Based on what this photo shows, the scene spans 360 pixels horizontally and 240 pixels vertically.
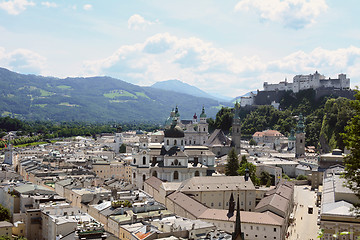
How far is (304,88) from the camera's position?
140m

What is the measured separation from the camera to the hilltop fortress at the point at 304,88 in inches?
5217

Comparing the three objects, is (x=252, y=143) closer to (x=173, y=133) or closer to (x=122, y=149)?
Answer: (x=122, y=149)

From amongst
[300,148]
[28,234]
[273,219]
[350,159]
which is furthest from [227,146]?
[350,159]

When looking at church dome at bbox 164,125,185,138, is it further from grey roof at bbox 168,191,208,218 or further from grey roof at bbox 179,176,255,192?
grey roof at bbox 168,191,208,218

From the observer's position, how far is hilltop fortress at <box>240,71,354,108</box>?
132500 mm

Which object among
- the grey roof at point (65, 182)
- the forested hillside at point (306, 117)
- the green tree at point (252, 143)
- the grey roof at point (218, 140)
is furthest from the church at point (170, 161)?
the green tree at point (252, 143)

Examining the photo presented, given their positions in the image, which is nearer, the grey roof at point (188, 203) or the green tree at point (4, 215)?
the grey roof at point (188, 203)

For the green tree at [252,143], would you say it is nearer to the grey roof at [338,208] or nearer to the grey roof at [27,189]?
the grey roof at [27,189]

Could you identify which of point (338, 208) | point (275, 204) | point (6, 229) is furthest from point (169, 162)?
point (338, 208)

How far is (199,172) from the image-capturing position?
215ft

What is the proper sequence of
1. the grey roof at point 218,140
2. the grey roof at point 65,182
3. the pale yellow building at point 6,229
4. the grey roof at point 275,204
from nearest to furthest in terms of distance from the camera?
the pale yellow building at point 6,229 → the grey roof at point 275,204 → the grey roof at point 65,182 → the grey roof at point 218,140

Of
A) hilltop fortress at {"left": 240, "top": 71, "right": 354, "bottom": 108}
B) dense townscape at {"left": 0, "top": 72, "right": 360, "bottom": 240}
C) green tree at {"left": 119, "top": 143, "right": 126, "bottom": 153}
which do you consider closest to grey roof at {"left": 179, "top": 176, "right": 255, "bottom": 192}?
dense townscape at {"left": 0, "top": 72, "right": 360, "bottom": 240}

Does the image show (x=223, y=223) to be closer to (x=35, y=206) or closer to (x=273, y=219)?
(x=273, y=219)

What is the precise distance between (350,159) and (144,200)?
2862 cm
